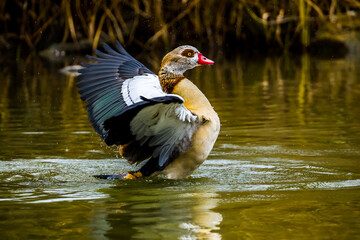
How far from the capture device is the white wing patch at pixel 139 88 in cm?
614

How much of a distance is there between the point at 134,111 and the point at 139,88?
972 mm

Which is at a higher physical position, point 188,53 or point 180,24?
point 188,53

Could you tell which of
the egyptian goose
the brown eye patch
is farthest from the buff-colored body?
the brown eye patch

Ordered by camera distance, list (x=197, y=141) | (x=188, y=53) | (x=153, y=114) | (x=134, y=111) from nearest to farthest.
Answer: (x=134, y=111) < (x=153, y=114) < (x=197, y=141) < (x=188, y=53)

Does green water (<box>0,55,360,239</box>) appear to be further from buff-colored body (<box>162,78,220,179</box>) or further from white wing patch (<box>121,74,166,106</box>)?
white wing patch (<box>121,74,166,106</box>)

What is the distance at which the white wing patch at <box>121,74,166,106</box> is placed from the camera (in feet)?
20.2

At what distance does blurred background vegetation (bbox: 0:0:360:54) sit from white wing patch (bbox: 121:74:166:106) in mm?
12529

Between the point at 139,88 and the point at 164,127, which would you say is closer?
the point at 164,127

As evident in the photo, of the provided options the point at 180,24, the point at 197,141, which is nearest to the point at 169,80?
the point at 197,141

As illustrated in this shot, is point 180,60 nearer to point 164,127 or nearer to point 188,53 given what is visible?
point 188,53

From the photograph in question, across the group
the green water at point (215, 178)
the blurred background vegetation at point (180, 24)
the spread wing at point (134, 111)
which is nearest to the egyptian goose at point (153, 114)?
the spread wing at point (134, 111)

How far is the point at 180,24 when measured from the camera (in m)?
20.3

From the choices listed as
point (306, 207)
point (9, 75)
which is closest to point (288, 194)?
point (306, 207)

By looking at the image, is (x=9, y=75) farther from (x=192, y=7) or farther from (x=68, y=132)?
(x=68, y=132)
